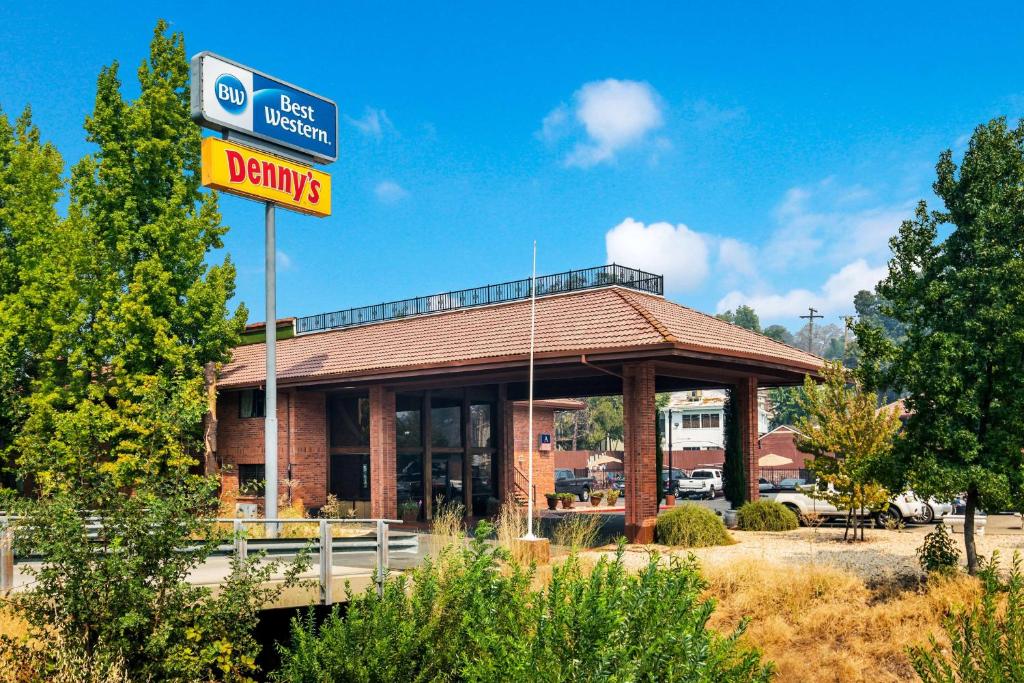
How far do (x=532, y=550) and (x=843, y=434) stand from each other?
908 centimetres

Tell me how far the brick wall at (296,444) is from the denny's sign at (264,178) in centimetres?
1000

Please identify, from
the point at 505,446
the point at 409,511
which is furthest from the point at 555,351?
the point at 505,446

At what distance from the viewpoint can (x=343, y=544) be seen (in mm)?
14594

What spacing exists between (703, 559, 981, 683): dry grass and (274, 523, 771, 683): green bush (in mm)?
4205

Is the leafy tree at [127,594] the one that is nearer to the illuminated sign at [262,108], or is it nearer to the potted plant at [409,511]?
the illuminated sign at [262,108]

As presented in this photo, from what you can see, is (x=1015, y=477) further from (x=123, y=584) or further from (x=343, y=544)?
(x=123, y=584)

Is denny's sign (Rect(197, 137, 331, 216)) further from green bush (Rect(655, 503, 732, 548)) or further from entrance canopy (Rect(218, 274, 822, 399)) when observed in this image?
green bush (Rect(655, 503, 732, 548))

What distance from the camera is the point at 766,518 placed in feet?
86.0

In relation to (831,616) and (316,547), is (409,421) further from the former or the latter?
(831,616)

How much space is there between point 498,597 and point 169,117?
80.4 feet

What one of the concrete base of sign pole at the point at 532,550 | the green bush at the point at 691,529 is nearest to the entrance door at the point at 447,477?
the green bush at the point at 691,529

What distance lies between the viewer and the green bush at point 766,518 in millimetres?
26109

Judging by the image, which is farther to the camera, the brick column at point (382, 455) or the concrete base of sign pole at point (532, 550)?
the brick column at point (382, 455)

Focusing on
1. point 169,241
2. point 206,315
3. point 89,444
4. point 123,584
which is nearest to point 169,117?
point 169,241
